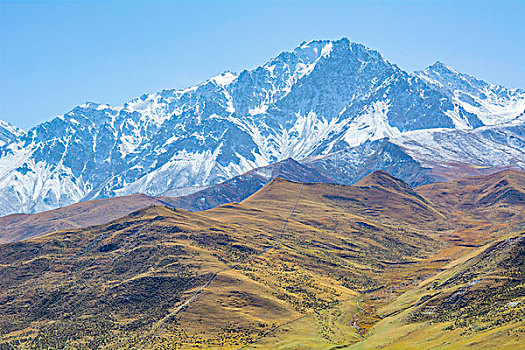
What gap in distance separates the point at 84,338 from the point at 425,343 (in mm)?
106848

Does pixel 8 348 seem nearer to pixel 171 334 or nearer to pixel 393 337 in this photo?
pixel 171 334

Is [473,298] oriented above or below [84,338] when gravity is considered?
above

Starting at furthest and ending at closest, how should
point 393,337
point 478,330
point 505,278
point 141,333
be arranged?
point 141,333 < point 505,278 < point 393,337 < point 478,330

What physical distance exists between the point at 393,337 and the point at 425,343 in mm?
14687

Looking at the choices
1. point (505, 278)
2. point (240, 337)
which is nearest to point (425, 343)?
point (505, 278)

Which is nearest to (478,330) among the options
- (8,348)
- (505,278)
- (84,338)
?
(505,278)

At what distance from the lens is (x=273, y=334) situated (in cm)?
19262

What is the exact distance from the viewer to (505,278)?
612ft

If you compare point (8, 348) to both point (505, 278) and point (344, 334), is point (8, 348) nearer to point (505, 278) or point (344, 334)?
point (344, 334)

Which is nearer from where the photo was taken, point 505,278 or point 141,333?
point 505,278

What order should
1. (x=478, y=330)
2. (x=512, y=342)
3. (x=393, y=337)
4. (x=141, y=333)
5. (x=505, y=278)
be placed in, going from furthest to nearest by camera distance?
1. (x=141, y=333)
2. (x=505, y=278)
3. (x=393, y=337)
4. (x=478, y=330)
5. (x=512, y=342)

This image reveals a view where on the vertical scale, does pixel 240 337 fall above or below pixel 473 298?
below

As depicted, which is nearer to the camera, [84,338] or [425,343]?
[425,343]

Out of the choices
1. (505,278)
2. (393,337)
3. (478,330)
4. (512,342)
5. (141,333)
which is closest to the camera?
(512,342)
